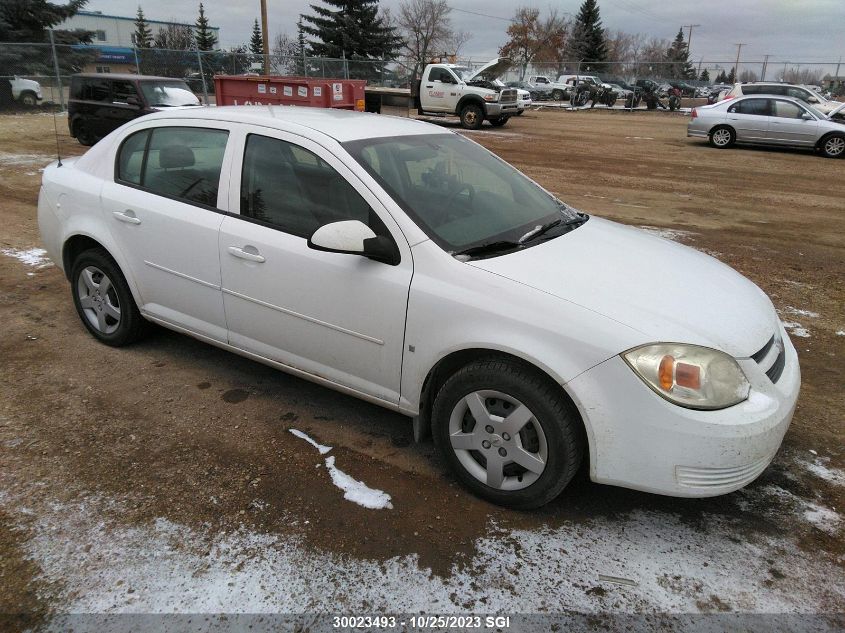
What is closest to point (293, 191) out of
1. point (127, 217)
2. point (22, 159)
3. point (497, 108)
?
point (127, 217)

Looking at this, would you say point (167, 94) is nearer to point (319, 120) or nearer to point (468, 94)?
point (468, 94)

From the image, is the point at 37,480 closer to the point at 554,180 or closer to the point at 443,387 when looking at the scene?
the point at 443,387

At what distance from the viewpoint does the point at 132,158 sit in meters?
4.01

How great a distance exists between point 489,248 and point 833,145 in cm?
1710

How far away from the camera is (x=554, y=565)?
8.20 feet

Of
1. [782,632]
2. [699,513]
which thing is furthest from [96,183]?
[782,632]

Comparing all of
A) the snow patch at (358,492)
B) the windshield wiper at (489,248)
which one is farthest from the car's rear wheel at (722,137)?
the snow patch at (358,492)

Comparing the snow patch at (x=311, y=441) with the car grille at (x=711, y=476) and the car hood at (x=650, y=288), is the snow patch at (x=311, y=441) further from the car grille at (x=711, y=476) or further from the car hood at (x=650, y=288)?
the car grille at (x=711, y=476)

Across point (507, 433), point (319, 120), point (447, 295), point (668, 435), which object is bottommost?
point (507, 433)

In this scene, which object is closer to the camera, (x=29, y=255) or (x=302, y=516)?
(x=302, y=516)

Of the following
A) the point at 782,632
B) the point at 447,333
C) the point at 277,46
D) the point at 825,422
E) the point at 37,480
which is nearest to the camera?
the point at 782,632

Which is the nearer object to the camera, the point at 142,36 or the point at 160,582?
the point at 160,582

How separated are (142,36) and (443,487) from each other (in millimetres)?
76528

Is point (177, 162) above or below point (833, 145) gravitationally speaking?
above
